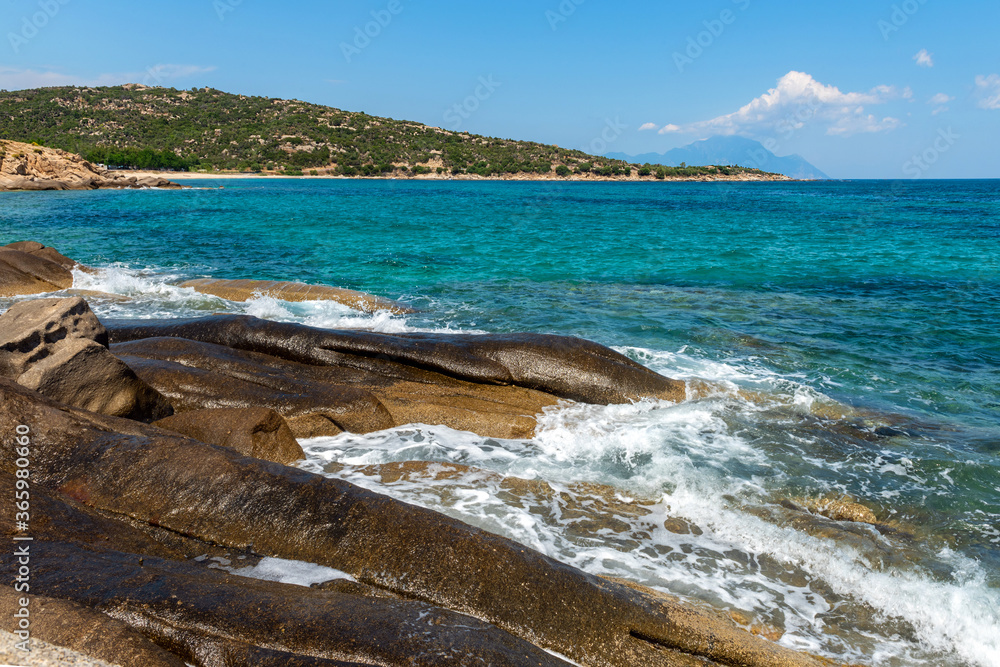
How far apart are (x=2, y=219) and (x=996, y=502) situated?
151 ft

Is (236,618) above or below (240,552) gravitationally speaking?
above

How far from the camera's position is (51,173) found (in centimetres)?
6391

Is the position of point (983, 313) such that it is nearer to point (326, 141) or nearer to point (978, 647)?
point (978, 647)

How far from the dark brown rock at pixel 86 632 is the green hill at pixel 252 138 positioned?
105 meters

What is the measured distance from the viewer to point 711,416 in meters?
9.36

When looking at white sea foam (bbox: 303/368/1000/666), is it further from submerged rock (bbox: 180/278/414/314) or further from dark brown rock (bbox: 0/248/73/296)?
dark brown rock (bbox: 0/248/73/296)

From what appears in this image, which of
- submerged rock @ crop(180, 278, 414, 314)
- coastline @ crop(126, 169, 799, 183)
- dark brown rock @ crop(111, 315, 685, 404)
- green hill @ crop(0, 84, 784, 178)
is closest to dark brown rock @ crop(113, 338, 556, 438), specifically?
dark brown rock @ crop(111, 315, 685, 404)

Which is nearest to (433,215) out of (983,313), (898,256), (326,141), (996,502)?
(898,256)

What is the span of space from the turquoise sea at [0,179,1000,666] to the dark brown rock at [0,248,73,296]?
2.05 ft

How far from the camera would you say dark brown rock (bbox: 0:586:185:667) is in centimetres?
285

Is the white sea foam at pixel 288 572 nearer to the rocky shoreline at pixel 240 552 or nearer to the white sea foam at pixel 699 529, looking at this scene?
the rocky shoreline at pixel 240 552

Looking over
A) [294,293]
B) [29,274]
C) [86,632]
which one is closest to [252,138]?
[29,274]

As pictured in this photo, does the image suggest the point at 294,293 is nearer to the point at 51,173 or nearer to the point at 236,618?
the point at 236,618

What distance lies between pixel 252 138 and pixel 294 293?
115 metres
